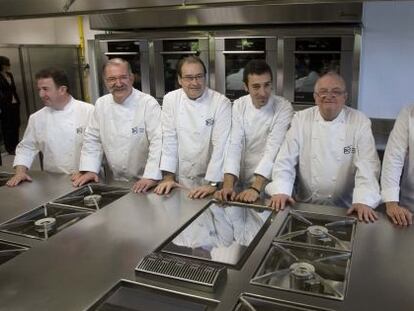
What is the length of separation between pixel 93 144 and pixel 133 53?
74.3 inches

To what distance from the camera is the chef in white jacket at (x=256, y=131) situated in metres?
1.89

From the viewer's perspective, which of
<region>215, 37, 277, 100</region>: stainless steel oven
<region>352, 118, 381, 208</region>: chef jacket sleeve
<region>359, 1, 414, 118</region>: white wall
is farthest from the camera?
<region>215, 37, 277, 100</region>: stainless steel oven

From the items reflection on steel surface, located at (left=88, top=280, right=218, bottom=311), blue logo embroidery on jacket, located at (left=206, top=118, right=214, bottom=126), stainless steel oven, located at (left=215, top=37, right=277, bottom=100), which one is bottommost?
reflection on steel surface, located at (left=88, top=280, right=218, bottom=311)

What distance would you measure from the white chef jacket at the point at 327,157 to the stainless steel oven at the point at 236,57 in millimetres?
1566

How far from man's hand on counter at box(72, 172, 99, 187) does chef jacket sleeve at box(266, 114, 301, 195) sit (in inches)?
33.0

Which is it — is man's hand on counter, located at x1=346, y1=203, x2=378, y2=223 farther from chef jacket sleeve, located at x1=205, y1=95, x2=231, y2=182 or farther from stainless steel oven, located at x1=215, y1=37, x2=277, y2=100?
stainless steel oven, located at x1=215, y1=37, x2=277, y2=100

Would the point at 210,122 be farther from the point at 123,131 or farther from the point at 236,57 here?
A: the point at 236,57

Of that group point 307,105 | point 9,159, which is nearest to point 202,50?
point 307,105

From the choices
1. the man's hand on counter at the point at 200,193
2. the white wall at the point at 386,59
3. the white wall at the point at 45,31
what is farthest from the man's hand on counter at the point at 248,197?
the white wall at the point at 45,31

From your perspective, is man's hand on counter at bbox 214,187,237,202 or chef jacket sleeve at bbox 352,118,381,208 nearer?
chef jacket sleeve at bbox 352,118,381,208

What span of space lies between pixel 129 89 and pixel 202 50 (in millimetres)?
1567

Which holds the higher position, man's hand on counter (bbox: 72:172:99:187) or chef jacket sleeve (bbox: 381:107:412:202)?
chef jacket sleeve (bbox: 381:107:412:202)

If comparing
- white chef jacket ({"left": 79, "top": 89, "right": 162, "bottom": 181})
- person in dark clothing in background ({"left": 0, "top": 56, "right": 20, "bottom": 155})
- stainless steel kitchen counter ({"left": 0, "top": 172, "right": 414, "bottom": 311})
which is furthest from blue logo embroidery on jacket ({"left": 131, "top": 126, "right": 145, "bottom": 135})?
person in dark clothing in background ({"left": 0, "top": 56, "right": 20, "bottom": 155})

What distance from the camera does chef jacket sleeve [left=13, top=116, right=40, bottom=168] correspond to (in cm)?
220
